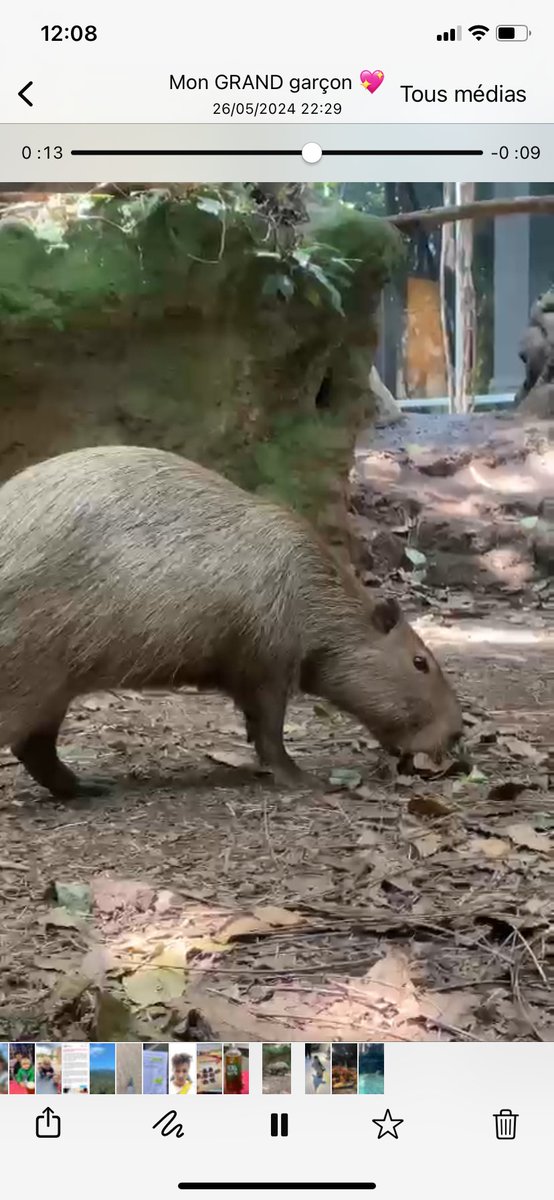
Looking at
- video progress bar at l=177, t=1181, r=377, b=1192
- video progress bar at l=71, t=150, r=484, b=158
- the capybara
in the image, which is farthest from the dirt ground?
video progress bar at l=71, t=150, r=484, b=158

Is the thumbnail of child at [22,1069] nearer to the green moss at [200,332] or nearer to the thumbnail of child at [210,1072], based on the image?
the thumbnail of child at [210,1072]

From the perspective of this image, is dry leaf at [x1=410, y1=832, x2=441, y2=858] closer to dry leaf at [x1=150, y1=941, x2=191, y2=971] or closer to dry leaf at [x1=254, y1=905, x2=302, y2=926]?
dry leaf at [x1=254, y1=905, x2=302, y2=926]

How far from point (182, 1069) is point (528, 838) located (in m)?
0.90

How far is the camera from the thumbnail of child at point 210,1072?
226cm

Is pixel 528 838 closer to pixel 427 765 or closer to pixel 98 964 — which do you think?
pixel 427 765

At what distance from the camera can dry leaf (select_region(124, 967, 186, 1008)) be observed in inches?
89.3

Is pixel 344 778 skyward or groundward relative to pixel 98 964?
skyward

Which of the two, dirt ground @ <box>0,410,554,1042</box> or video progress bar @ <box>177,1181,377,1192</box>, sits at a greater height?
dirt ground @ <box>0,410,554,1042</box>

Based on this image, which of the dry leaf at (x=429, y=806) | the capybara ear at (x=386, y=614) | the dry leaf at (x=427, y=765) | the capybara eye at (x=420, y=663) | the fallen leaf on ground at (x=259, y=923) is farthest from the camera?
the capybara eye at (x=420, y=663)

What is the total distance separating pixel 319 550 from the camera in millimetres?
2842
